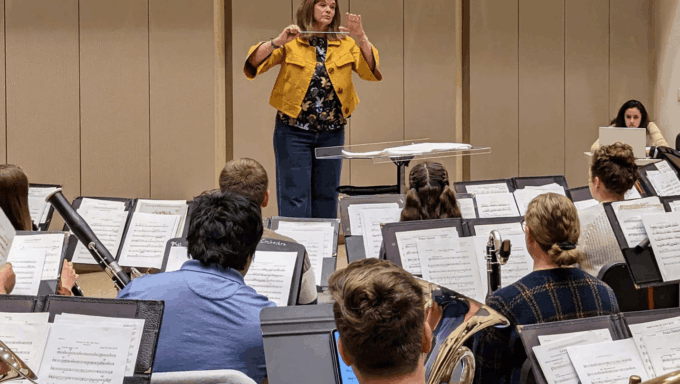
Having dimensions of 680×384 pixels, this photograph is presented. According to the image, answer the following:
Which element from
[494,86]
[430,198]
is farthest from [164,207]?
[494,86]

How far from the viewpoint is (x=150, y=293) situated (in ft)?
6.27

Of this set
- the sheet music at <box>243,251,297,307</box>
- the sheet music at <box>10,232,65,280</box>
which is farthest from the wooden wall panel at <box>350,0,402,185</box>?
the sheet music at <box>10,232,65,280</box>

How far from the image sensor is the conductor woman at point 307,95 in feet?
14.0

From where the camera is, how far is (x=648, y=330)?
1.93 metres

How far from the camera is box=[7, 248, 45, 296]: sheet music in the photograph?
2490 millimetres

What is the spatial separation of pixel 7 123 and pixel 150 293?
4755 mm

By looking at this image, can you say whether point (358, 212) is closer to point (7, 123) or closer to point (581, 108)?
point (7, 123)

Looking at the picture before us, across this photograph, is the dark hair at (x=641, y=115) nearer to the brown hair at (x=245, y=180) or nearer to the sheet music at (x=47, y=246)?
the brown hair at (x=245, y=180)

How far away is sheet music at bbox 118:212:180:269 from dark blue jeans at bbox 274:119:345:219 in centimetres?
108

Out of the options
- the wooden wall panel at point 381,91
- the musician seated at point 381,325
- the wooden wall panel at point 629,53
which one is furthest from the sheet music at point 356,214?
the wooden wall panel at point 629,53

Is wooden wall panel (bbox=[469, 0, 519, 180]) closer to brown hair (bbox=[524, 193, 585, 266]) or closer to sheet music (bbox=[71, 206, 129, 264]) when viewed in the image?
sheet music (bbox=[71, 206, 129, 264])

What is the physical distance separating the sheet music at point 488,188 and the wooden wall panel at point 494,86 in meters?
3.40

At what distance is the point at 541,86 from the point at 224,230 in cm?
603

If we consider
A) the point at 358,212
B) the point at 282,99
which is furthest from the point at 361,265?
the point at 282,99
